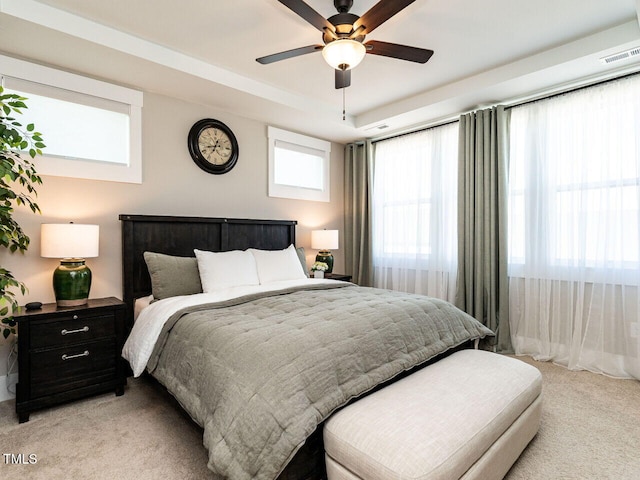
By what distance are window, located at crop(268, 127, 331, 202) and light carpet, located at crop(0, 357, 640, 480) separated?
2.68 meters

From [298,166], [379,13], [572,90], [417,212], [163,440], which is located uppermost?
[572,90]

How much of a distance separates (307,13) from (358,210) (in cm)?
320

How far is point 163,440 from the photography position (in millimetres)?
2035

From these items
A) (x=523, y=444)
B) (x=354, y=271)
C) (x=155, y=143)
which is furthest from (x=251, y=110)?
(x=523, y=444)

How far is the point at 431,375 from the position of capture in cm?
189

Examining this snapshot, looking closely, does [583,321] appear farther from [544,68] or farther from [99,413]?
[99,413]

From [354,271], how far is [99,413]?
11.1 feet

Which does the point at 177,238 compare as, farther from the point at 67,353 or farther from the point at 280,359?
the point at 280,359

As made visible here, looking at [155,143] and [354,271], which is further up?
[155,143]

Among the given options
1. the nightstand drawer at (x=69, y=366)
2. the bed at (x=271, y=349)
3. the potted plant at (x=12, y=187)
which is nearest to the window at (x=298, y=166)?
the bed at (x=271, y=349)

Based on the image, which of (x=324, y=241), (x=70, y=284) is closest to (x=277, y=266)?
(x=324, y=241)

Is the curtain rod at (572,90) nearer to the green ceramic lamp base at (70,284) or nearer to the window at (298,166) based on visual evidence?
the window at (298,166)

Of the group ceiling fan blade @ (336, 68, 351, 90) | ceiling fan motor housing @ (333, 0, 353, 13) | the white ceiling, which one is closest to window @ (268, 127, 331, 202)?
the white ceiling

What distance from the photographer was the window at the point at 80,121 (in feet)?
8.79
